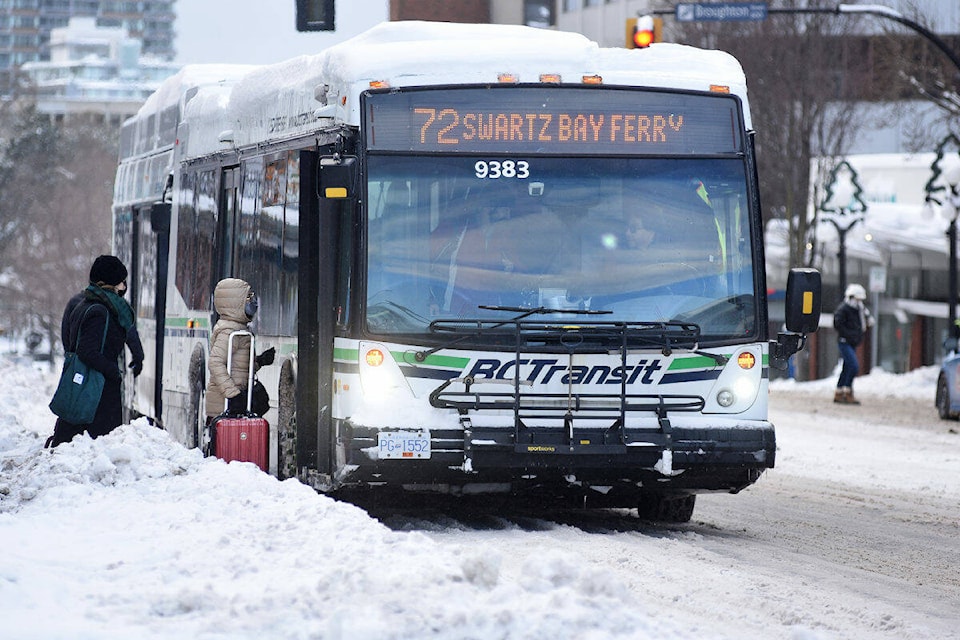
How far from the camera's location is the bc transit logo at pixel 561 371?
37.4ft

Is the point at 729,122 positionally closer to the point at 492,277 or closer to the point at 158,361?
the point at 492,277

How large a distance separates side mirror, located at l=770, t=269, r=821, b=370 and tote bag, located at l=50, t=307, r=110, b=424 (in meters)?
4.85

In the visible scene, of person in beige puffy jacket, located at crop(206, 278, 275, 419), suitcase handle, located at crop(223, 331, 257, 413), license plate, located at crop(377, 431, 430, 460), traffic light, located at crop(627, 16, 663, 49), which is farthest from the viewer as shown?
traffic light, located at crop(627, 16, 663, 49)

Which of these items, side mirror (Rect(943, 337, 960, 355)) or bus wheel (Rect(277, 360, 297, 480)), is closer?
bus wheel (Rect(277, 360, 297, 480))

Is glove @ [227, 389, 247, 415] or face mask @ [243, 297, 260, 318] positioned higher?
face mask @ [243, 297, 260, 318]

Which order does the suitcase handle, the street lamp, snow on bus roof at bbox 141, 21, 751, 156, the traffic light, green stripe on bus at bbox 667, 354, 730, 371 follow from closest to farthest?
green stripe on bus at bbox 667, 354, 730, 371 < snow on bus roof at bbox 141, 21, 751, 156 < the suitcase handle < the traffic light < the street lamp

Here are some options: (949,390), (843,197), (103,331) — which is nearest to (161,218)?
(103,331)

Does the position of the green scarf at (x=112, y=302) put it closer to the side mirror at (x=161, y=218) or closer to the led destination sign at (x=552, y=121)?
the led destination sign at (x=552, y=121)

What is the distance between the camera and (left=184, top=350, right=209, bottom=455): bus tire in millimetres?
16094

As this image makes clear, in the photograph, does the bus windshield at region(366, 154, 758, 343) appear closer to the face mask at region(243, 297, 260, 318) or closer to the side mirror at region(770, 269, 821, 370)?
the side mirror at region(770, 269, 821, 370)

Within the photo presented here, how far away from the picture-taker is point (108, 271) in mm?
13453

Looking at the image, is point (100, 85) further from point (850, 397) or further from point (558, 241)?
point (558, 241)

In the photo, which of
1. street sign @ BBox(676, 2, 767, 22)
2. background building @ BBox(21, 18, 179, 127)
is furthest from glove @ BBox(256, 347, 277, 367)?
background building @ BBox(21, 18, 179, 127)

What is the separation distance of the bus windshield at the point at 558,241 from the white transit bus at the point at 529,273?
0.04ft
